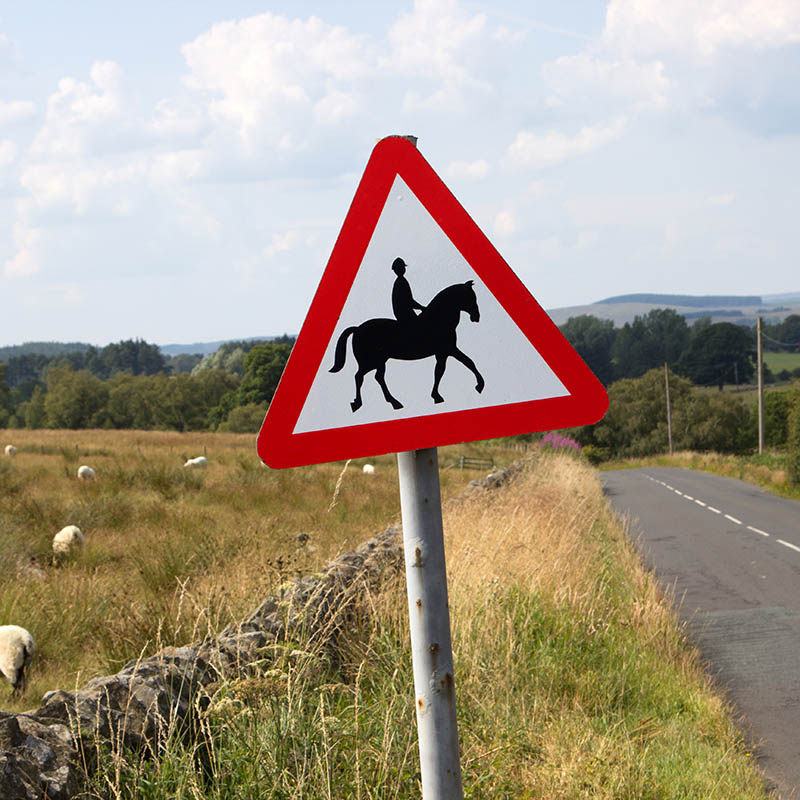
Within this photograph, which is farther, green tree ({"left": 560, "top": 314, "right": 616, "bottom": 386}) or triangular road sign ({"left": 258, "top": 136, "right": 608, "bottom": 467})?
green tree ({"left": 560, "top": 314, "right": 616, "bottom": 386})

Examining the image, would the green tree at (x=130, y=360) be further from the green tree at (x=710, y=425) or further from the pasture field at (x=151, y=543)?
the pasture field at (x=151, y=543)

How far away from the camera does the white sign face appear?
6.89 ft

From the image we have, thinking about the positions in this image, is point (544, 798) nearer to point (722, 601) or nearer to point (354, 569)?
point (354, 569)

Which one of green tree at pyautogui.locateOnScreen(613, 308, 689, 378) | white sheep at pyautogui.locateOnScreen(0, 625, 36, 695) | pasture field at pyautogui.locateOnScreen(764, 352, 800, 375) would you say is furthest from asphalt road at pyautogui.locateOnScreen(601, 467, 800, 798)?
Result: green tree at pyautogui.locateOnScreen(613, 308, 689, 378)

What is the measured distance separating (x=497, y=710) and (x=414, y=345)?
277cm

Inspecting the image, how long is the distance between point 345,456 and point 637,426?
284ft

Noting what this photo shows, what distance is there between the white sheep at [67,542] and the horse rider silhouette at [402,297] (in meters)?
9.46

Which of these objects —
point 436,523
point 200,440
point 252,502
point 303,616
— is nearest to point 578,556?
point 303,616

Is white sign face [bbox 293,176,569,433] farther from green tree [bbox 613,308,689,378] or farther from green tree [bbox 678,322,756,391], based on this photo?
green tree [bbox 613,308,689,378]

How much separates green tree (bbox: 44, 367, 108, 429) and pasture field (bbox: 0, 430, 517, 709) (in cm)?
6355

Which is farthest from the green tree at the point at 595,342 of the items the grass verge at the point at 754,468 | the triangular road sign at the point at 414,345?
the triangular road sign at the point at 414,345

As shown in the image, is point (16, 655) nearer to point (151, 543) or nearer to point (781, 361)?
point (151, 543)

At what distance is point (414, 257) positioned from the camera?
217 cm

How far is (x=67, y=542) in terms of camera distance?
35.3 ft
